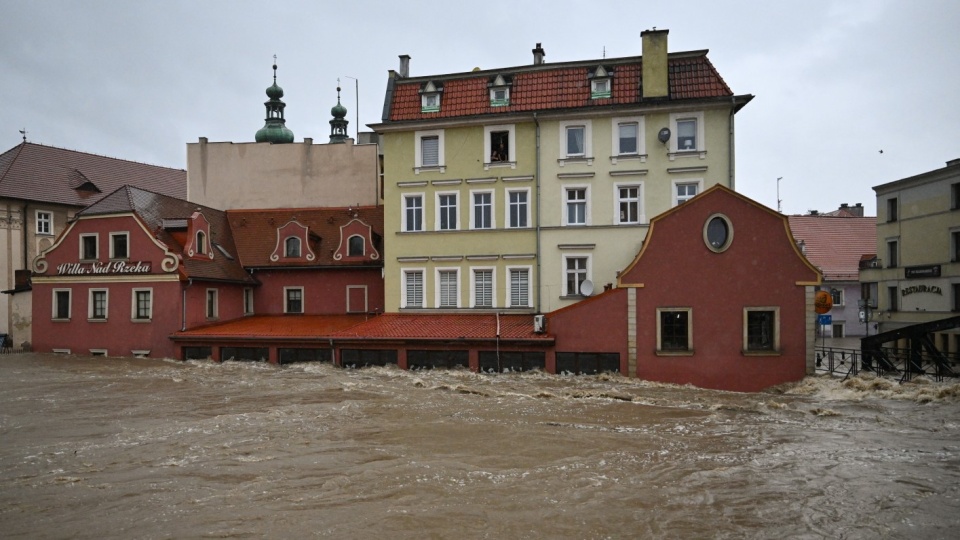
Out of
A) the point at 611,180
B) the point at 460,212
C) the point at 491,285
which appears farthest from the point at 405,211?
the point at 611,180

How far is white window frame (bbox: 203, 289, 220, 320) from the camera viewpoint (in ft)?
104

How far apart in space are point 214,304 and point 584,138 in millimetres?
19586

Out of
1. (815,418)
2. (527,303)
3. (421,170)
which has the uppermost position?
(421,170)

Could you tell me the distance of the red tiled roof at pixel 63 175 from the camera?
144 ft

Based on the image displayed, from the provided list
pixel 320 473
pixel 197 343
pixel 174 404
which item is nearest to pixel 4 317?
pixel 197 343

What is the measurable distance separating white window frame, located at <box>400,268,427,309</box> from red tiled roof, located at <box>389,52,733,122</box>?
707cm

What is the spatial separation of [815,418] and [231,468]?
1545 cm

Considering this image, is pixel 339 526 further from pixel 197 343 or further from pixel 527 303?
pixel 197 343

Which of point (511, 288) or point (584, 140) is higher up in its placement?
point (584, 140)

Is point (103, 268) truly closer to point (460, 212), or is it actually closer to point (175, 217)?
point (175, 217)

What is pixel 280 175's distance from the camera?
129ft

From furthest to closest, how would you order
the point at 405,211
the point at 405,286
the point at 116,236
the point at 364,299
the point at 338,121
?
the point at 338,121
the point at 364,299
the point at 116,236
the point at 405,211
the point at 405,286

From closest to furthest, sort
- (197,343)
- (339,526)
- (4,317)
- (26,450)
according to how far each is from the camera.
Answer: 1. (339,526)
2. (26,450)
3. (197,343)
4. (4,317)

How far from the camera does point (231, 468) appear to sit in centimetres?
1371
